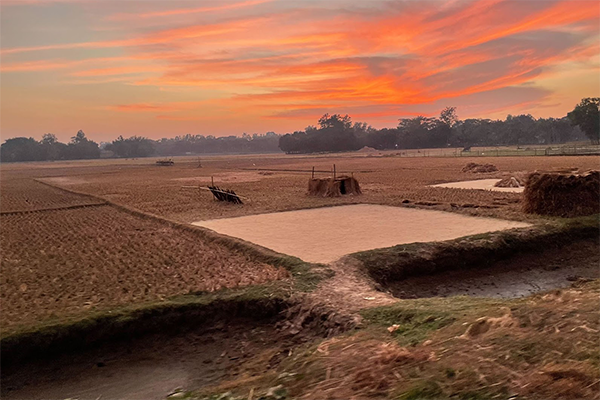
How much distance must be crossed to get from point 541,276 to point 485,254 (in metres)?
1.10

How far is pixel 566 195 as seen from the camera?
12.5m

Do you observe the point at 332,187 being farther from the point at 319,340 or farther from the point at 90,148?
the point at 90,148

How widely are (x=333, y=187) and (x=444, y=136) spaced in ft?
332

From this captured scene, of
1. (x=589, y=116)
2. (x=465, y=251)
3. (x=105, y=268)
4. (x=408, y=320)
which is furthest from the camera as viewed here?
(x=589, y=116)

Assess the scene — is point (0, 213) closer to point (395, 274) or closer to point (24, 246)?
point (24, 246)

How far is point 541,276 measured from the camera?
858 cm

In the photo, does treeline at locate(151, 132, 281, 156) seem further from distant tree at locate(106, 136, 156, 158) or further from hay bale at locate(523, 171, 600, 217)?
hay bale at locate(523, 171, 600, 217)

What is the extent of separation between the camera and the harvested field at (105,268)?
23.0 feet

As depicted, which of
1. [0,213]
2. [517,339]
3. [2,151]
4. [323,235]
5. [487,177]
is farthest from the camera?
[2,151]

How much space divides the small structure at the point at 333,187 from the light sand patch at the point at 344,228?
3356 mm

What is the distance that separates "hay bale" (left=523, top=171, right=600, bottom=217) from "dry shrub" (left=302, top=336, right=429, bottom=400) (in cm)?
990

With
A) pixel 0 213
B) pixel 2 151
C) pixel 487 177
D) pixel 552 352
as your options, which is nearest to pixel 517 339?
pixel 552 352

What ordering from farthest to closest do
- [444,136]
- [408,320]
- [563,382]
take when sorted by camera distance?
[444,136]
[408,320]
[563,382]

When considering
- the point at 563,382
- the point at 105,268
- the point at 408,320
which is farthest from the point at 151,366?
the point at 563,382
